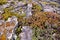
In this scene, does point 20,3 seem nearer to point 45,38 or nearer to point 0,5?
point 0,5

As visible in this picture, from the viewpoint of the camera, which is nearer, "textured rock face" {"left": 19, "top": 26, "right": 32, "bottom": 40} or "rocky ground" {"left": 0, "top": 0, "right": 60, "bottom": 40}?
"textured rock face" {"left": 19, "top": 26, "right": 32, "bottom": 40}

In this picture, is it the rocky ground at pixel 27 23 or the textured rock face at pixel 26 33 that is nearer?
the textured rock face at pixel 26 33

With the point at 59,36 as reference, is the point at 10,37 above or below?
above

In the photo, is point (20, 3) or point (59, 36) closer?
point (59, 36)

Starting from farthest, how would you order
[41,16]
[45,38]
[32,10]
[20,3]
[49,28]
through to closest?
[20,3] < [32,10] < [41,16] < [49,28] < [45,38]

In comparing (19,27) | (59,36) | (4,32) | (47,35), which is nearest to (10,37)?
(4,32)

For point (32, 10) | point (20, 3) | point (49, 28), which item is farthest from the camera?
point (20, 3)

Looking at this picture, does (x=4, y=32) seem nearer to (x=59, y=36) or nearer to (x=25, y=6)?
(x=59, y=36)

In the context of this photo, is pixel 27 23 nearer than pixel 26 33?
No
